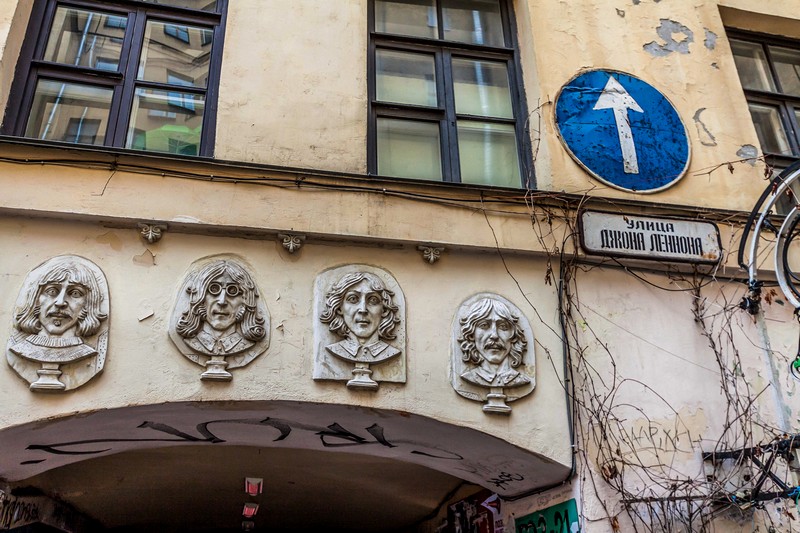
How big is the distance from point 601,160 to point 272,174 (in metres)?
2.68

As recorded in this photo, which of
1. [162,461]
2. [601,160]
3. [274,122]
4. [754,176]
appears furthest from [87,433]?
[754,176]

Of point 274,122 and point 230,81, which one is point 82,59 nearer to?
point 230,81

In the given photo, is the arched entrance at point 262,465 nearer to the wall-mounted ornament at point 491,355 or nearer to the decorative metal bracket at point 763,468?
the wall-mounted ornament at point 491,355

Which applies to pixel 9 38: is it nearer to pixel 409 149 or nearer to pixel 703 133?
pixel 409 149

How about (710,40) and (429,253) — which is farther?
(710,40)

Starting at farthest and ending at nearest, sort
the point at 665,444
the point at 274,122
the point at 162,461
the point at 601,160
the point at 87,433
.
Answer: the point at 162,461, the point at 601,160, the point at 274,122, the point at 665,444, the point at 87,433

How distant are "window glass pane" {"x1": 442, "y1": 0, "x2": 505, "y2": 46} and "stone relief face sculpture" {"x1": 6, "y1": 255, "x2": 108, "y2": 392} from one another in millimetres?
3829

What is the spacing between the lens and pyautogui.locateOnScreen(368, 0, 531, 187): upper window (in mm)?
5824

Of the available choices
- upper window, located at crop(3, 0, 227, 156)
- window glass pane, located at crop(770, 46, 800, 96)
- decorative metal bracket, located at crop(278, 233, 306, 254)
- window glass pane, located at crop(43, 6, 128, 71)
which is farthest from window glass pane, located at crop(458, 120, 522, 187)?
window glass pane, located at crop(770, 46, 800, 96)

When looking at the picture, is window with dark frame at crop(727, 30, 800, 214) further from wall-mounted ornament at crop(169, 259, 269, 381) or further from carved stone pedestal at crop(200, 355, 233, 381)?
carved stone pedestal at crop(200, 355, 233, 381)

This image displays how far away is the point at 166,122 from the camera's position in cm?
550

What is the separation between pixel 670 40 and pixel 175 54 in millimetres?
4389

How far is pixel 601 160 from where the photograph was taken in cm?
584

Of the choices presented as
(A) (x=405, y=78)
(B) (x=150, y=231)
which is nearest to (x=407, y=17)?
(A) (x=405, y=78)
